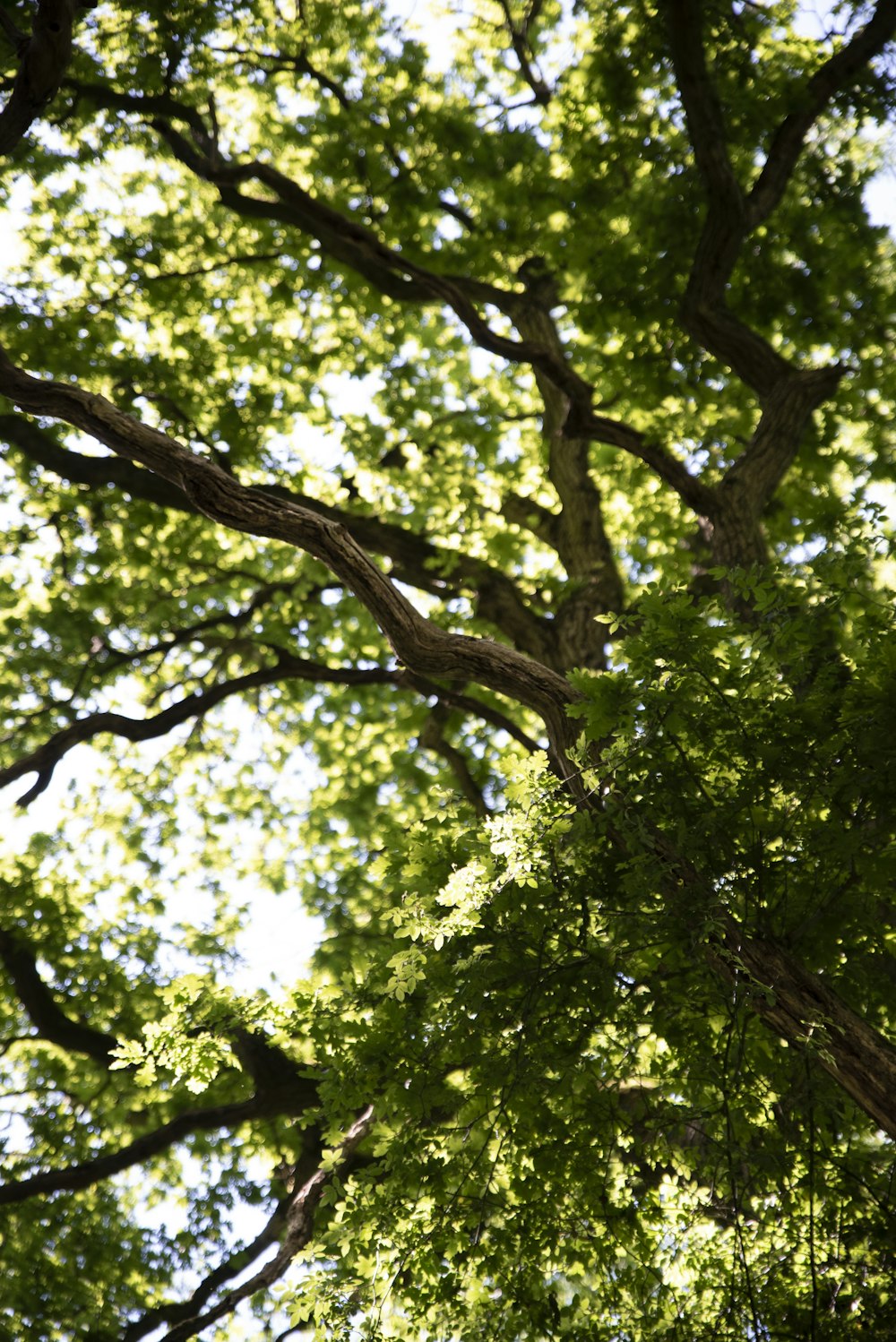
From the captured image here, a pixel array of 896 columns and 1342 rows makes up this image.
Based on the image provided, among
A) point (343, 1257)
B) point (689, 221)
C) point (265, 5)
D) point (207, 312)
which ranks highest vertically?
point (265, 5)

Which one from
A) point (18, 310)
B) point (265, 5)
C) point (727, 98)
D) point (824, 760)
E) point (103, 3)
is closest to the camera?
point (824, 760)

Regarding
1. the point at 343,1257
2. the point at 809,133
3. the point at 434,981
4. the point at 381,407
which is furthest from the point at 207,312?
the point at 343,1257

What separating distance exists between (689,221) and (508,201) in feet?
7.56

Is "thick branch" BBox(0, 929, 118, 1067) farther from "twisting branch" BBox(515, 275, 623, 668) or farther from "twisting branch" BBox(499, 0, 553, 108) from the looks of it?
"twisting branch" BBox(499, 0, 553, 108)

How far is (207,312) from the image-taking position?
436 inches

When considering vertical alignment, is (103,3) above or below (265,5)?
below

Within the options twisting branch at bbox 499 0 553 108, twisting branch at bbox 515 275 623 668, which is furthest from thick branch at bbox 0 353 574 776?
twisting branch at bbox 499 0 553 108

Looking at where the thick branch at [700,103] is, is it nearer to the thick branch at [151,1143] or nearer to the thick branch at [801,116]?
the thick branch at [801,116]

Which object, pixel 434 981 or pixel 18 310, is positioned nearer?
pixel 434 981

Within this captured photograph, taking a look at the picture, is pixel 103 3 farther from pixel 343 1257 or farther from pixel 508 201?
pixel 343 1257

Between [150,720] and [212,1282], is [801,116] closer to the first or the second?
[150,720]

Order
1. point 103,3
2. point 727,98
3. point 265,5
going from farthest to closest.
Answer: point 265,5, point 103,3, point 727,98

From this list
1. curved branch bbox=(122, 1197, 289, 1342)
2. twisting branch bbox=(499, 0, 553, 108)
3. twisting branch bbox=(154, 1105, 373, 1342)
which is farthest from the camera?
twisting branch bbox=(499, 0, 553, 108)

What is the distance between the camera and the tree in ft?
12.9
